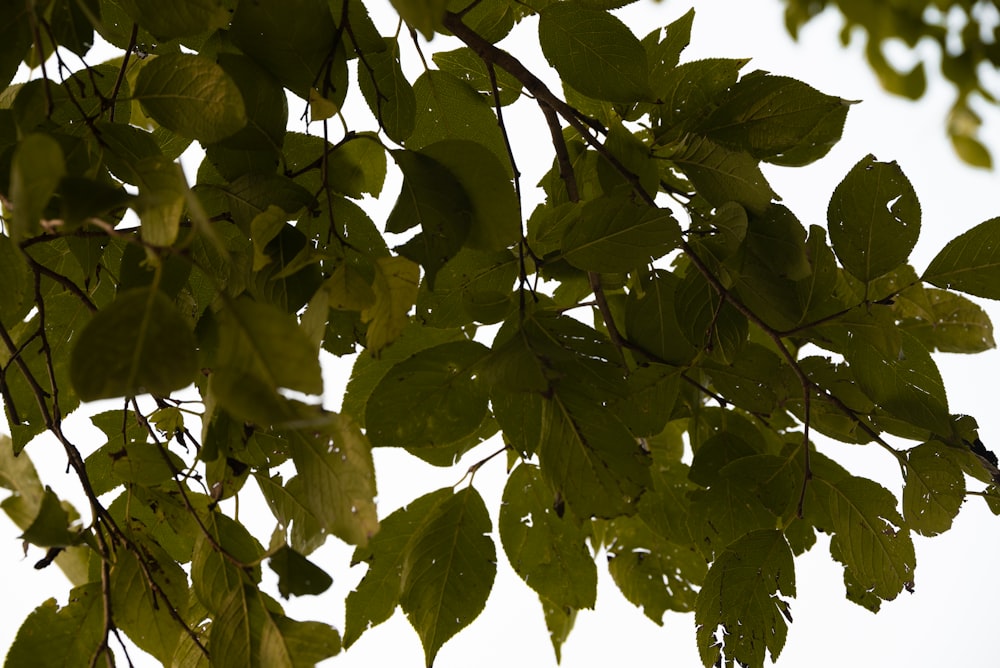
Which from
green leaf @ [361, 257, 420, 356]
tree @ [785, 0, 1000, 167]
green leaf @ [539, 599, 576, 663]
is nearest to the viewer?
tree @ [785, 0, 1000, 167]

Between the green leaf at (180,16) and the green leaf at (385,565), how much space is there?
245 millimetres

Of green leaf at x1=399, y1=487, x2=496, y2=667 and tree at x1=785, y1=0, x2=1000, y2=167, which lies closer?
tree at x1=785, y1=0, x2=1000, y2=167

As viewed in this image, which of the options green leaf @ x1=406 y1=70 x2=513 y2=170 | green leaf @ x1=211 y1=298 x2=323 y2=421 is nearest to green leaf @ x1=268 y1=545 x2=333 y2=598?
green leaf @ x1=211 y1=298 x2=323 y2=421

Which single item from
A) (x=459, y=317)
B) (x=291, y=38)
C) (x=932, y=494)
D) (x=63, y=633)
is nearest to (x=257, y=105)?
(x=291, y=38)

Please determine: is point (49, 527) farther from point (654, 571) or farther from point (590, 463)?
point (654, 571)

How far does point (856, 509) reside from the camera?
1.35ft

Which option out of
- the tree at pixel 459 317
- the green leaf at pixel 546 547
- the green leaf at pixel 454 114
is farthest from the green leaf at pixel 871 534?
the green leaf at pixel 454 114

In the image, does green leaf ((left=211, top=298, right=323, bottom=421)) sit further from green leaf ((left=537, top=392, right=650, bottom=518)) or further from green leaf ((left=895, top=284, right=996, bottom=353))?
green leaf ((left=895, top=284, right=996, bottom=353))

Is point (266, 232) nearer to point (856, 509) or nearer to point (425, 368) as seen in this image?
point (425, 368)

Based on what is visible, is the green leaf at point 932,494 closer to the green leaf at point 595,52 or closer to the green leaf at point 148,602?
the green leaf at point 595,52

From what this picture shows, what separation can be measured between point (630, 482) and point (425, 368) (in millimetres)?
96

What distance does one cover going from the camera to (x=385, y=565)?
17.5 inches

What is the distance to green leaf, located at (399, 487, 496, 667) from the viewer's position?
40cm

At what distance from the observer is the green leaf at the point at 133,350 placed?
21 cm
